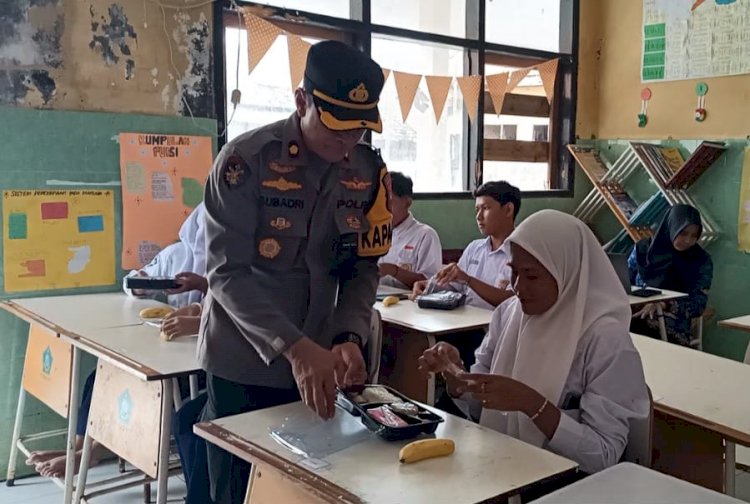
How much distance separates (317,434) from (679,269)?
3.50 m

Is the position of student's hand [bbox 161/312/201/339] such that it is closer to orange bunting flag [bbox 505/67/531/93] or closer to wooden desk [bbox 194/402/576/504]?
wooden desk [bbox 194/402/576/504]

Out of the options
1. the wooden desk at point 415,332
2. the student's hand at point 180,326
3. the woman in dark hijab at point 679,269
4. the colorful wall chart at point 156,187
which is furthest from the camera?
the woman in dark hijab at point 679,269

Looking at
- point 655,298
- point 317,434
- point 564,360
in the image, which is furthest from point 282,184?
point 655,298

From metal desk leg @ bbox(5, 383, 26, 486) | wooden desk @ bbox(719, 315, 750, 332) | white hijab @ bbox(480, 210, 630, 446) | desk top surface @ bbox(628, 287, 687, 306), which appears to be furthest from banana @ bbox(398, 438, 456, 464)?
desk top surface @ bbox(628, 287, 687, 306)

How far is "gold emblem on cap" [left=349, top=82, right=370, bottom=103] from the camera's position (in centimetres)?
142

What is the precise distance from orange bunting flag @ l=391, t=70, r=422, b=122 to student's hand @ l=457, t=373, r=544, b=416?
310 cm

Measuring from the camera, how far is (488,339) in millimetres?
2002

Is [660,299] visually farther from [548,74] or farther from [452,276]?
[548,74]

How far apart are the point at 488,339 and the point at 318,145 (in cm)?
79

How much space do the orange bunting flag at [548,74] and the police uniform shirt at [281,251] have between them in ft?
12.4

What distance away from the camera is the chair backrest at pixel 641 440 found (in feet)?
5.19

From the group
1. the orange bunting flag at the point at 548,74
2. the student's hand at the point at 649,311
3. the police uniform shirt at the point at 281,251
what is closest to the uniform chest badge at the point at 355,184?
the police uniform shirt at the point at 281,251

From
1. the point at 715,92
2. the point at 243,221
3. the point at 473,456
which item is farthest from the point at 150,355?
the point at 715,92

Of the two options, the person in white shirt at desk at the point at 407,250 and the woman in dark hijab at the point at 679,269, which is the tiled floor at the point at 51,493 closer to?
the person in white shirt at desk at the point at 407,250
